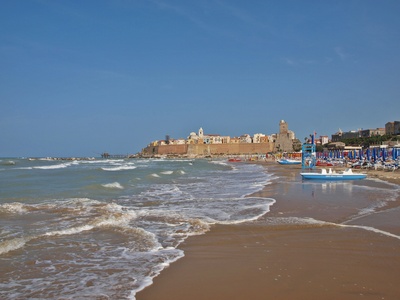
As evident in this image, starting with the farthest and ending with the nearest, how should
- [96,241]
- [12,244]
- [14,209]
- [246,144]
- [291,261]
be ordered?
1. [246,144]
2. [14,209]
3. [96,241]
4. [12,244]
5. [291,261]

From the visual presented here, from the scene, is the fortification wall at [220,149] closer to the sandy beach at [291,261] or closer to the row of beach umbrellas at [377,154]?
the row of beach umbrellas at [377,154]

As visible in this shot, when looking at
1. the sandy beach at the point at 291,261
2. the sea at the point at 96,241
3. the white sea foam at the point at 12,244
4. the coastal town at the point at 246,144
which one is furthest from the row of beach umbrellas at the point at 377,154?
the coastal town at the point at 246,144

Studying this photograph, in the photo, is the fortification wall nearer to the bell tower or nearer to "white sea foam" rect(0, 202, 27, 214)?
the bell tower

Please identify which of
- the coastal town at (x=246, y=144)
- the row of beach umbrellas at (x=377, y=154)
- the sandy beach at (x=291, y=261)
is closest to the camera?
the sandy beach at (x=291, y=261)

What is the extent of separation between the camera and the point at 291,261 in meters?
4.94

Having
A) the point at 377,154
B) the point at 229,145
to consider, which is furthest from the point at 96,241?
the point at 229,145

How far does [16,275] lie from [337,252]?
4478mm

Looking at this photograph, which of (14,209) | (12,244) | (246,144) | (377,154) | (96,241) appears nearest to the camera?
(12,244)

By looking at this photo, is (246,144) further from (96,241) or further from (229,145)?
(96,241)

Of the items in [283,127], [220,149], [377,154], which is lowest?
[377,154]

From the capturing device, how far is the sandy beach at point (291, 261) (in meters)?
3.88

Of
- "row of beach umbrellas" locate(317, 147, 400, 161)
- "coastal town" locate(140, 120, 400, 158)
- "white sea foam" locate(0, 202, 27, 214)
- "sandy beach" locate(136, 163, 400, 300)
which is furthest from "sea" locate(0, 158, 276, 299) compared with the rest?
"coastal town" locate(140, 120, 400, 158)

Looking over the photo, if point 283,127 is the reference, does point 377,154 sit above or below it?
below

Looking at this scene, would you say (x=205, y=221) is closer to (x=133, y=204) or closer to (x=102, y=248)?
(x=102, y=248)
